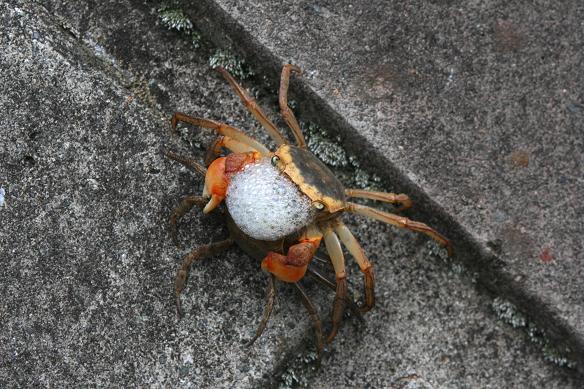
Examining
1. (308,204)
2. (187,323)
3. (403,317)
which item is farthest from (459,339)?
(187,323)

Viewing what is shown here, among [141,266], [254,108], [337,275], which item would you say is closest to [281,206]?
[337,275]

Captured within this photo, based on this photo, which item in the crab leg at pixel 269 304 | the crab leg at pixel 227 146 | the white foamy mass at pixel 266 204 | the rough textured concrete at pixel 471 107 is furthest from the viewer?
the rough textured concrete at pixel 471 107

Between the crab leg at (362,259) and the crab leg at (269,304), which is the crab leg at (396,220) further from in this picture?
the crab leg at (269,304)

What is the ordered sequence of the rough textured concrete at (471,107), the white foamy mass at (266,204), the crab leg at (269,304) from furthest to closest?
the rough textured concrete at (471,107), the crab leg at (269,304), the white foamy mass at (266,204)

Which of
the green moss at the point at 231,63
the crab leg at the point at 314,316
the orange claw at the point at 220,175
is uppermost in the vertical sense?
the green moss at the point at 231,63

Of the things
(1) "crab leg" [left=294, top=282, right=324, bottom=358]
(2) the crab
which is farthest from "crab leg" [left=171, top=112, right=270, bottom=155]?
(1) "crab leg" [left=294, top=282, right=324, bottom=358]

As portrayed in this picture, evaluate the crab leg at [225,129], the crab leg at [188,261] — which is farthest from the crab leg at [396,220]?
the crab leg at [188,261]
